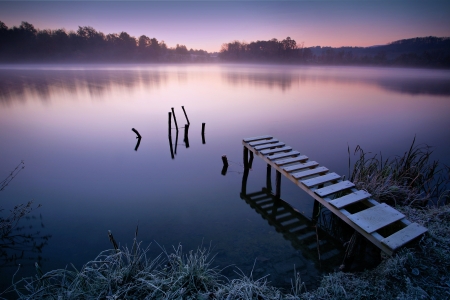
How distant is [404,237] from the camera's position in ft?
11.9

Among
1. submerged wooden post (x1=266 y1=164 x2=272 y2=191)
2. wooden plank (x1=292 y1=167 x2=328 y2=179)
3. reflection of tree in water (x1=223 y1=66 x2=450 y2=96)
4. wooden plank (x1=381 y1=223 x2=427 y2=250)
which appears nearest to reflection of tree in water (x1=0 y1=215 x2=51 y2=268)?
wooden plank (x1=292 y1=167 x2=328 y2=179)

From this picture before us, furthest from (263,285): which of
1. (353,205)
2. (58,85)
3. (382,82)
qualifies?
(382,82)

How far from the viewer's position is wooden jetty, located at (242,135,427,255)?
3699 millimetres

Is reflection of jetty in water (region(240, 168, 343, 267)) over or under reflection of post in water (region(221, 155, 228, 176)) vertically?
under

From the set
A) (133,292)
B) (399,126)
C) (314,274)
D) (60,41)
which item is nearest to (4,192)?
(133,292)

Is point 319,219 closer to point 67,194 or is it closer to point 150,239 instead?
point 150,239

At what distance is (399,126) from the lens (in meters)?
14.3

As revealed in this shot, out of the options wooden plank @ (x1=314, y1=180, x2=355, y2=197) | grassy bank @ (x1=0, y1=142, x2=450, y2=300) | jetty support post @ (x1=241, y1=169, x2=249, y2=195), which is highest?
wooden plank @ (x1=314, y1=180, x2=355, y2=197)

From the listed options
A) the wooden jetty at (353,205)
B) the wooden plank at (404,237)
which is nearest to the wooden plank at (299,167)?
the wooden jetty at (353,205)

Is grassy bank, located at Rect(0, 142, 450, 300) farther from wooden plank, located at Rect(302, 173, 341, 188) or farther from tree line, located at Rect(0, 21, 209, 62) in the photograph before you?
tree line, located at Rect(0, 21, 209, 62)

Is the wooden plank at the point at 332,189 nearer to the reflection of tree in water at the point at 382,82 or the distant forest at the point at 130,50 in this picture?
the reflection of tree in water at the point at 382,82

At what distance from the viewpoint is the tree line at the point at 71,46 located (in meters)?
95.8

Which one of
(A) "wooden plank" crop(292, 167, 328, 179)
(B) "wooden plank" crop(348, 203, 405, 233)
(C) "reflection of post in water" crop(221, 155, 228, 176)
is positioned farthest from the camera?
(C) "reflection of post in water" crop(221, 155, 228, 176)

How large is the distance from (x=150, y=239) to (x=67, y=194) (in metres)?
3.42
